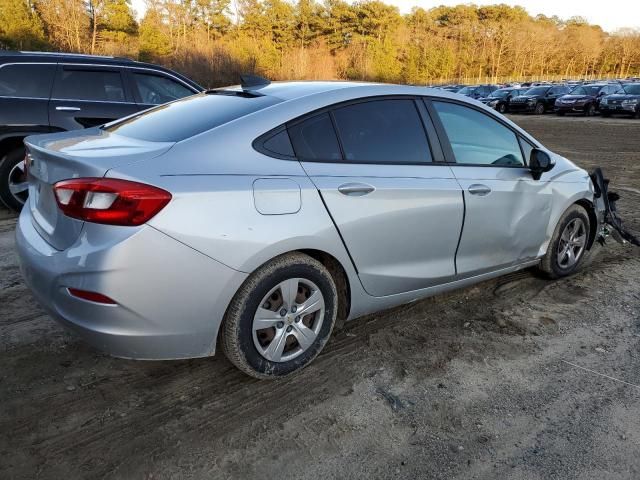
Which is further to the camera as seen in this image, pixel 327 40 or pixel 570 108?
pixel 327 40

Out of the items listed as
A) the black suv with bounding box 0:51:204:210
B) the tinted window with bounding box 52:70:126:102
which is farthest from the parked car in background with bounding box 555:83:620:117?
the tinted window with bounding box 52:70:126:102

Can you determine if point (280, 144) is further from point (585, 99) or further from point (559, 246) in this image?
point (585, 99)

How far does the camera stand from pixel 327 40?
77500 mm

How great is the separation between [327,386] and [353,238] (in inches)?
32.4

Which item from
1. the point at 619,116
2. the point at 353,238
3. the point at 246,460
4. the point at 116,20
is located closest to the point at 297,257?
the point at 353,238

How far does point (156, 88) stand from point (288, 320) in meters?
5.20

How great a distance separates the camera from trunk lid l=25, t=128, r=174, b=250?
243cm

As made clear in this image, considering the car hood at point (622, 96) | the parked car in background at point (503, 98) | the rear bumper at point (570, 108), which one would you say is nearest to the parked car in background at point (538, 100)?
the parked car in background at point (503, 98)

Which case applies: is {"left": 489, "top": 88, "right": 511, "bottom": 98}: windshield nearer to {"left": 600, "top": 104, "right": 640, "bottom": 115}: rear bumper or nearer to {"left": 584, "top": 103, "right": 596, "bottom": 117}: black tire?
{"left": 584, "top": 103, "right": 596, "bottom": 117}: black tire

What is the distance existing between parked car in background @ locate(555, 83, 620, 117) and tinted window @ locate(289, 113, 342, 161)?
28732 mm

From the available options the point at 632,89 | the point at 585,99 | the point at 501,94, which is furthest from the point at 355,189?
the point at 501,94

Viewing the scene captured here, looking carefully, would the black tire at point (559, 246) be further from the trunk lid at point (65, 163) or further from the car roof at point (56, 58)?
the car roof at point (56, 58)

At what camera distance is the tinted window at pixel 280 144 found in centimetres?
272

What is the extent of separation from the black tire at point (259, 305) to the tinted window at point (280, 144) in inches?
21.0
